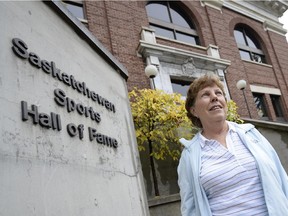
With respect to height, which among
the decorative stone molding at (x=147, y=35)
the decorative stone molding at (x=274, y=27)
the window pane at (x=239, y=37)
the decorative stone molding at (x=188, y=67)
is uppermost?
the decorative stone molding at (x=274, y=27)

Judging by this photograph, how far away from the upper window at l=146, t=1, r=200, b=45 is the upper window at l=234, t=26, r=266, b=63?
3.36 metres

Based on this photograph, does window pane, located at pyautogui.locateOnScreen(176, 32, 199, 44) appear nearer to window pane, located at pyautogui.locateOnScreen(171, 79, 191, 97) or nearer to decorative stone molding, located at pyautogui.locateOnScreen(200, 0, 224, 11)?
decorative stone molding, located at pyautogui.locateOnScreen(200, 0, 224, 11)

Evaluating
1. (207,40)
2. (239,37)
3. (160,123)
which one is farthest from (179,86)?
(239,37)

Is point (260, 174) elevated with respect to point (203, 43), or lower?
lower

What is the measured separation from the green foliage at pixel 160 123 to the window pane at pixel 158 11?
6814 mm

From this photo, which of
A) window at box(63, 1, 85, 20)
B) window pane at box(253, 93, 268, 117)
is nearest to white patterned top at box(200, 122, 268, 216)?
window at box(63, 1, 85, 20)

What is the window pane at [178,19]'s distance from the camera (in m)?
13.1

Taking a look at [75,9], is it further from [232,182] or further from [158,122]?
[232,182]

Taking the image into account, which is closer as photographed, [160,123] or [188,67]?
[160,123]

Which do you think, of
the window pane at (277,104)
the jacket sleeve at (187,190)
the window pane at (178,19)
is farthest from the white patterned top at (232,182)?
the window pane at (277,104)

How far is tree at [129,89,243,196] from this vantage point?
627cm

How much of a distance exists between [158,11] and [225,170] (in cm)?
1201

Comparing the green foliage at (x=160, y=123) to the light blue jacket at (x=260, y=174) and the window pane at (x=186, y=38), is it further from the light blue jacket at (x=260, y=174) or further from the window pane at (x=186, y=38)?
the window pane at (x=186, y=38)

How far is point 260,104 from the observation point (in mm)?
14141
